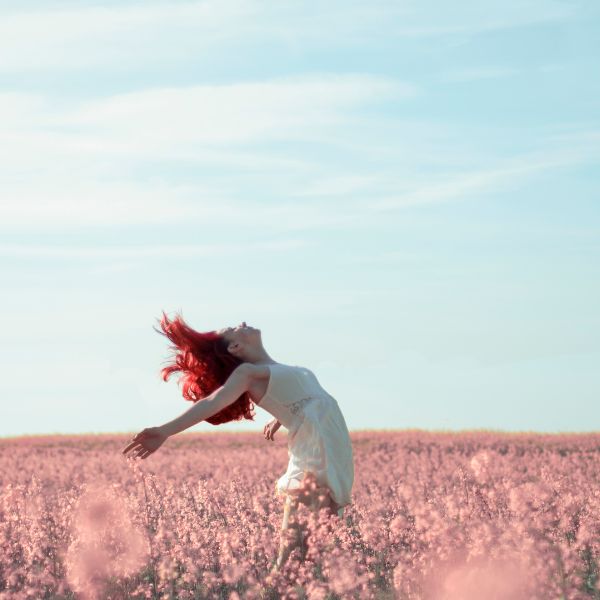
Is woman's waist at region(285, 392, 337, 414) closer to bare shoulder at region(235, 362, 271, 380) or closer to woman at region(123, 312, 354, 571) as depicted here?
woman at region(123, 312, 354, 571)

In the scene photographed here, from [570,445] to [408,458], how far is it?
564 cm

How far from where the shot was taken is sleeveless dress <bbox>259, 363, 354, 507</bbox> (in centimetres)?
680

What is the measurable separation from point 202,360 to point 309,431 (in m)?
0.95

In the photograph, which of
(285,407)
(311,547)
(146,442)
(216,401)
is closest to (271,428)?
(285,407)

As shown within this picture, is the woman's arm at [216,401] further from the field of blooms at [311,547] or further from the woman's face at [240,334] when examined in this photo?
the field of blooms at [311,547]

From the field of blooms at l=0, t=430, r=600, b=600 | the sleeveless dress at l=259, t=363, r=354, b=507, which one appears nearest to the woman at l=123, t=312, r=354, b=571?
the sleeveless dress at l=259, t=363, r=354, b=507

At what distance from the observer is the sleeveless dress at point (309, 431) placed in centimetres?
680

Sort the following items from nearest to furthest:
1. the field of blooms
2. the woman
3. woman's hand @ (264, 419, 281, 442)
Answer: the field of blooms
the woman
woman's hand @ (264, 419, 281, 442)

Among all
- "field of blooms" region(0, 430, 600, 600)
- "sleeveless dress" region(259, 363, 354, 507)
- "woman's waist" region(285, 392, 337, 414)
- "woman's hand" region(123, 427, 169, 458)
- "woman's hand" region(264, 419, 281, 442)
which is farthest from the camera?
"woman's hand" region(264, 419, 281, 442)

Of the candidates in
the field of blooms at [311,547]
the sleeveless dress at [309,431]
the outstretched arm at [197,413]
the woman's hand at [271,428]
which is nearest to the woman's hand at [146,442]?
the outstretched arm at [197,413]

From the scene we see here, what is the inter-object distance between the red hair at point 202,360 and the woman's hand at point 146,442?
34.5 inches

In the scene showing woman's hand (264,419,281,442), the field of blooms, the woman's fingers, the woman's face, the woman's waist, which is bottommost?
the field of blooms

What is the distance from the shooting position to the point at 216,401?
6.70 m

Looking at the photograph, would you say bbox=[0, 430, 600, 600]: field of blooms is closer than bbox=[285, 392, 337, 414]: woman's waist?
Yes
